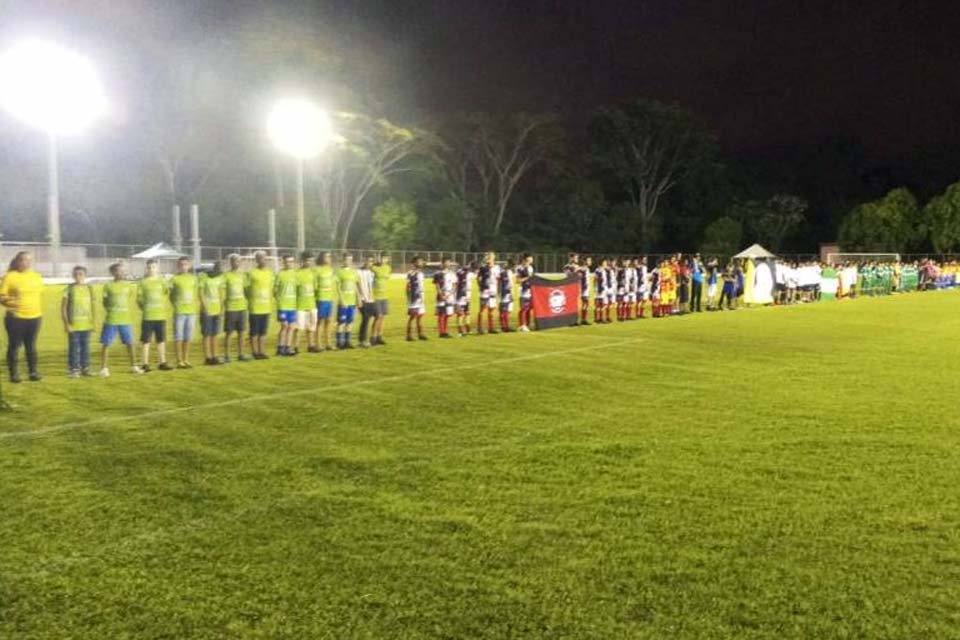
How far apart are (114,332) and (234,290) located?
2.07 m

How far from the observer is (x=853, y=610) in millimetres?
4363

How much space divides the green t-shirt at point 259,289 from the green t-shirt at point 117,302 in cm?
207

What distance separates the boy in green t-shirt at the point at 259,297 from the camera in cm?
1508

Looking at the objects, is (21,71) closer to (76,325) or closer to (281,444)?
(76,325)

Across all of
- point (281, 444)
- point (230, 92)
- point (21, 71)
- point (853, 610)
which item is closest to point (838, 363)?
point (281, 444)

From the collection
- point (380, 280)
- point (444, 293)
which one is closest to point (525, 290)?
point (444, 293)

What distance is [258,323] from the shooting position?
15445mm

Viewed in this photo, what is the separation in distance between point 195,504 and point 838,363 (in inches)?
450

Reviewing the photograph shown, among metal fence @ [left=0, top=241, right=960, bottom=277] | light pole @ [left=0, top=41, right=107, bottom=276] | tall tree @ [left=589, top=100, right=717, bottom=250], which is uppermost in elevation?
tall tree @ [left=589, top=100, right=717, bottom=250]

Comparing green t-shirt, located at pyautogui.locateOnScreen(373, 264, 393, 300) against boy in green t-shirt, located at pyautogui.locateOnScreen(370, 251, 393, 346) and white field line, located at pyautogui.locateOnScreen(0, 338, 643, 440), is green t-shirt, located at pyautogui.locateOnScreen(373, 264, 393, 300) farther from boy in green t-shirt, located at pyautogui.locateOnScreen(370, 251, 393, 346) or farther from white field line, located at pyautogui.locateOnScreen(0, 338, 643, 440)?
white field line, located at pyautogui.locateOnScreen(0, 338, 643, 440)

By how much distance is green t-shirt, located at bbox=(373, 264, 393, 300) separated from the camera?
1767 cm

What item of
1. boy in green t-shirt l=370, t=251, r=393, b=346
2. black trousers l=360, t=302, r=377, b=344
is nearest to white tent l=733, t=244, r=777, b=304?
boy in green t-shirt l=370, t=251, r=393, b=346

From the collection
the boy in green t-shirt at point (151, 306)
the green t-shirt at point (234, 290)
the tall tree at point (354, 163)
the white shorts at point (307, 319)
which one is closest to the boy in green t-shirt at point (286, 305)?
the white shorts at point (307, 319)

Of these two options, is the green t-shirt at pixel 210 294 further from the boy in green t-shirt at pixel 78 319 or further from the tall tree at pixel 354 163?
the tall tree at pixel 354 163
